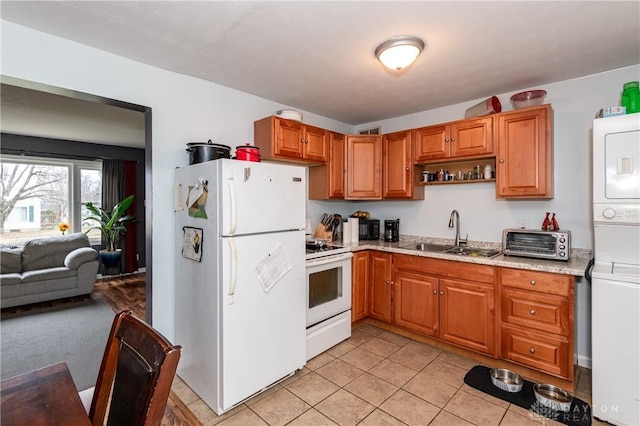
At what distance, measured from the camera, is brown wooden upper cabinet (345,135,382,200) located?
3617mm

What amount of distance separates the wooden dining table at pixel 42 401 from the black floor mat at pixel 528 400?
2470mm

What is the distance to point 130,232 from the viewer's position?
237 inches

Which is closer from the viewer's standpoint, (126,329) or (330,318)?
(126,329)

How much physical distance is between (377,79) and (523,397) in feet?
8.96

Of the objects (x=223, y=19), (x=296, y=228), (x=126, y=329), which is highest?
(x=223, y=19)

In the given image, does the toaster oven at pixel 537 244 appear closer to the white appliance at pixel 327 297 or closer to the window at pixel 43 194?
the white appliance at pixel 327 297

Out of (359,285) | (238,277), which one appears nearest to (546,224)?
(359,285)

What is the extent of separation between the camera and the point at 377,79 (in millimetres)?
2658

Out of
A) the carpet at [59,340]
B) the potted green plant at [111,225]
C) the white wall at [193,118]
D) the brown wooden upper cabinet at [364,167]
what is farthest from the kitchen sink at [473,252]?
the potted green plant at [111,225]

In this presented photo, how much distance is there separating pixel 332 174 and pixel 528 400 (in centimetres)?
264

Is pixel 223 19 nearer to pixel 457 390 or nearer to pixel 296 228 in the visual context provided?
pixel 296 228

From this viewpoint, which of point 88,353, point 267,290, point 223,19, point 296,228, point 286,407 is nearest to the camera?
point 223,19

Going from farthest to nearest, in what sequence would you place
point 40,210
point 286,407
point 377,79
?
point 40,210, point 377,79, point 286,407

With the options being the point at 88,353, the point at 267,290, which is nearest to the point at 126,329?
the point at 267,290
